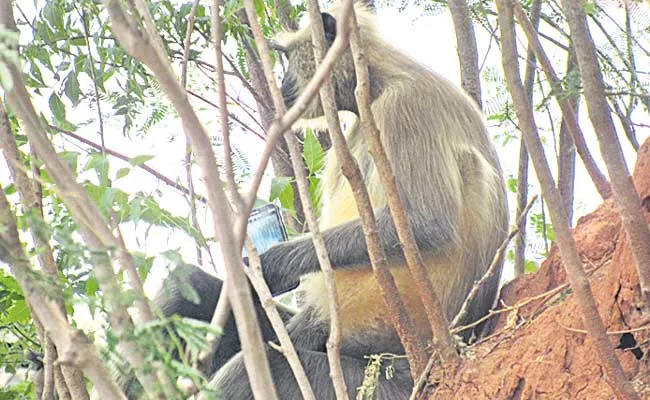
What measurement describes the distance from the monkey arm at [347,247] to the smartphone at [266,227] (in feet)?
0.15

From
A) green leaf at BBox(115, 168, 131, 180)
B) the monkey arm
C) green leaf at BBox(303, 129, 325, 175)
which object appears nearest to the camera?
green leaf at BBox(115, 168, 131, 180)

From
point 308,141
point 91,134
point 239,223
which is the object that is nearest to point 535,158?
point 239,223

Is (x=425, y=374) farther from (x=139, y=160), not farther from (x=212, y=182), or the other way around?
(x=212, y=182)

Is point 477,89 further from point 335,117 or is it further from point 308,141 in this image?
point 335,117

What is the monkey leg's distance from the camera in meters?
3.79

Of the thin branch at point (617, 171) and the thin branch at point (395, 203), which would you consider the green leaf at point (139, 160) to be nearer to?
the thin branch at point (395, 203)

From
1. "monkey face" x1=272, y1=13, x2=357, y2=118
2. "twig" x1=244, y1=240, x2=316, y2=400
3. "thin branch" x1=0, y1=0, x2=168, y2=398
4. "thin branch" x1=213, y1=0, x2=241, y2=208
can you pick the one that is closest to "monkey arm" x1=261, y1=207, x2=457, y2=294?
"monkey face" x1=272, y1=13, x2=357, y2=118

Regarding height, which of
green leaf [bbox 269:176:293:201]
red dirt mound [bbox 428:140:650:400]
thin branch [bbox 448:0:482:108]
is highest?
thin branch [bbox 448:0:482:108]

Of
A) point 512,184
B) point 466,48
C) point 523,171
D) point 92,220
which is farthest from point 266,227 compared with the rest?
point 92,220

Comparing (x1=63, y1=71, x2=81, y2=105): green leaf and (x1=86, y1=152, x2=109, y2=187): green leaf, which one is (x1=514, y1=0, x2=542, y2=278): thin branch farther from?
(x1=86, y1=152, x2=109, y2=187): green leaf

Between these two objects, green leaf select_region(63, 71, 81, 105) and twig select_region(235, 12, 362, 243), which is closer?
twig select_region(235, 12, 362, 243)

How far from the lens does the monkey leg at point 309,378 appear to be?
12.4 feet

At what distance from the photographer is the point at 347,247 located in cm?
410

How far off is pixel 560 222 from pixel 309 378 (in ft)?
5.55
